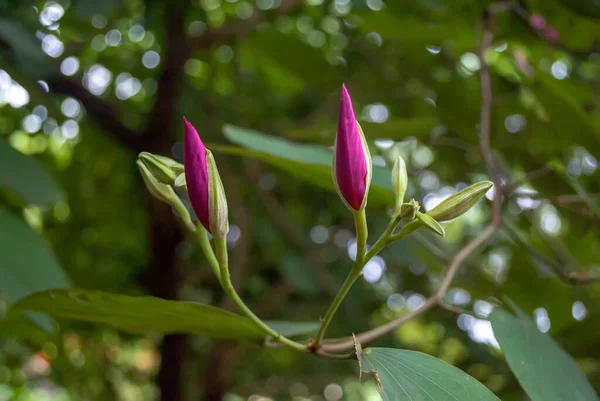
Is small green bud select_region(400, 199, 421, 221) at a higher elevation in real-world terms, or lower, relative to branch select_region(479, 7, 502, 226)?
higher

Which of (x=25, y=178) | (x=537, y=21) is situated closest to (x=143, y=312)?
(x=25, y=178)

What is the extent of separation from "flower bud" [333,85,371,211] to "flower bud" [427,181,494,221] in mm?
58

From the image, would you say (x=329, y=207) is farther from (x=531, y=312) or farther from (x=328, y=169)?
(x=328, y=169)

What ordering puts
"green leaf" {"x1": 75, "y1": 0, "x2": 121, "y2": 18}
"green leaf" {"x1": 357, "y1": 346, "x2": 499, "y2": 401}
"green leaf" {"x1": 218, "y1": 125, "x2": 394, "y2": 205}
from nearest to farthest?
1. "green leaf" {"x1": 357, "y1": 346, "x2": 499, "y2": 401}
2. "green leaf" {"x1": 218, "y1": 125, "x2": 394, "y2": 205}
3. "green leaf" {"x1": 75, "y1": 0, "x2": 121, "y2": 18}

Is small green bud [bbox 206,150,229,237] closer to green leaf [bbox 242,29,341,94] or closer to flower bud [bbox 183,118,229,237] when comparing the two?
flower bud [bbox 183,118,229,237]

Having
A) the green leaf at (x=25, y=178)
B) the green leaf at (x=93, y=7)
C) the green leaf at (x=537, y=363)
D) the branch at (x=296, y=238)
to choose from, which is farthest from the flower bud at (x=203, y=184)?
the branch at (x=296, y=238)

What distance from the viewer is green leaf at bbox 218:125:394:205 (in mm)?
426

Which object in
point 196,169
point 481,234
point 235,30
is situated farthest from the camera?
point 235,30

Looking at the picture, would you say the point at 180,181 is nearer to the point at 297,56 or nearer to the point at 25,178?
the point at 25,178

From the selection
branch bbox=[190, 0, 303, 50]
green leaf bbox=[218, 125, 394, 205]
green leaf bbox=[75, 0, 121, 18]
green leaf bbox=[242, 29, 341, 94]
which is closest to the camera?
green leaf bbox=[218, 125, 394, 205]

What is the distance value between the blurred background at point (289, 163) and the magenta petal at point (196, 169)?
14 cm

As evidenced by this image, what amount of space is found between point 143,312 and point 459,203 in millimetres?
204

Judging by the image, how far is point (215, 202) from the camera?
29 centimetres

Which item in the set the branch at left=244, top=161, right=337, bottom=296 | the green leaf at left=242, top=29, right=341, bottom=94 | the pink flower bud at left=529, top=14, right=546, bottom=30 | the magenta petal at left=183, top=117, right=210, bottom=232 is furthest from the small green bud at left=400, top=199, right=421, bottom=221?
the branch at left=244, top=161, right=337, bottom=296
